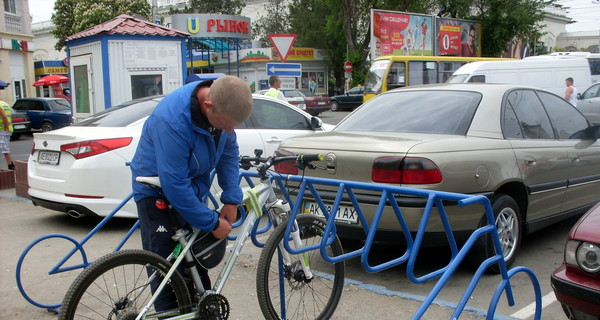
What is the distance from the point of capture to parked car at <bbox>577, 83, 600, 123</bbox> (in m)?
16.4

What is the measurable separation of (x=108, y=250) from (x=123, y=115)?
1.58 meters

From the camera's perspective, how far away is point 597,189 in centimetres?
591

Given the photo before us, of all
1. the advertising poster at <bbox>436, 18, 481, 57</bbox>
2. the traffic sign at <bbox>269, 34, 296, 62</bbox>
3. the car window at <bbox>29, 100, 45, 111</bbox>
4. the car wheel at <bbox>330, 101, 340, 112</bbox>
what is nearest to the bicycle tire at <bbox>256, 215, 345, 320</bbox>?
the traffic sign at <bbox>269, 34, 296, 62</bbox>

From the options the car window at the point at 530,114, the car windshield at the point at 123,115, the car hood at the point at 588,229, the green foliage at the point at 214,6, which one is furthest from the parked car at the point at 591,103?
the green foliage at the point at 214,6


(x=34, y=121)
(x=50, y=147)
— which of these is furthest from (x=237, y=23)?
(x=50, y=147)

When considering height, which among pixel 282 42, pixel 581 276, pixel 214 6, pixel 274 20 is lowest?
pixel 581 276

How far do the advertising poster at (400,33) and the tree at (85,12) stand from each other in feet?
60.7

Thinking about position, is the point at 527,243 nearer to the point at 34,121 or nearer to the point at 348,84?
the point at 34,121

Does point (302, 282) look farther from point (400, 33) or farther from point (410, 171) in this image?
point (400, 33)

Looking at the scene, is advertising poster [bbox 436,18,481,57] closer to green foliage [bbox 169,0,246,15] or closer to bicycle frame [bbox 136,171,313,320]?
green foliage [bbox 169,0,246,15]

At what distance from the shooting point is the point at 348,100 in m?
35.2

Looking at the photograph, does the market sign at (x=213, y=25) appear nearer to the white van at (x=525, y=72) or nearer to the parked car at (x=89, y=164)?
the white van at (x=525, y=72)

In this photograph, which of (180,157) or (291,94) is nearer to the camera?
(180,157)

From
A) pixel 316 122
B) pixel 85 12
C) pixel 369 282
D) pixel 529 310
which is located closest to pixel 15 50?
pixel 85 12
